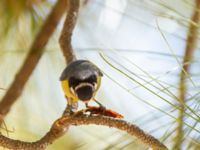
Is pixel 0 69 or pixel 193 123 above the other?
pixel 193 123

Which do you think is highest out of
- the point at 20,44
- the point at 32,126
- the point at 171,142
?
the point at 171,142

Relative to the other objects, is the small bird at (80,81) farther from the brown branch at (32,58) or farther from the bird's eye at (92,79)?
the brown branch at (32,58)

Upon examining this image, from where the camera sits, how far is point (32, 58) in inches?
45.1

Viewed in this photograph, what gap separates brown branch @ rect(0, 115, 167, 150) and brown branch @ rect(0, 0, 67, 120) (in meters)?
0.37

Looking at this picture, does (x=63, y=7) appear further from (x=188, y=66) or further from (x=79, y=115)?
(x=79, y=115)

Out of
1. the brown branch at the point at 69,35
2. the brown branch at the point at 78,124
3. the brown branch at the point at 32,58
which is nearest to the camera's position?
the brown branch at the point at 78,124

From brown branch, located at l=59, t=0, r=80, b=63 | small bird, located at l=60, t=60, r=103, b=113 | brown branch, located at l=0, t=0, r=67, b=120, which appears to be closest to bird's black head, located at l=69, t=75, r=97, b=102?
small bird, located at l=60, t=60, r=103, b=113

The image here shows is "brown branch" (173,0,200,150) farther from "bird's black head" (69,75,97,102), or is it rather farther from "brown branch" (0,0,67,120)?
"brown branch" (0,0,67,120)

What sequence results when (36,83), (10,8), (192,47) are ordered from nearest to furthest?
(192,47), (10,8), (36,83)

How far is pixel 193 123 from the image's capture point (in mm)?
725

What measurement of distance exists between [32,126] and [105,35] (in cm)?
33

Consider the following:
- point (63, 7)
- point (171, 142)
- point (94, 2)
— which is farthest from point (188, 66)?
point (94, 2)

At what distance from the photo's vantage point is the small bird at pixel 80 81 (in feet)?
2.28

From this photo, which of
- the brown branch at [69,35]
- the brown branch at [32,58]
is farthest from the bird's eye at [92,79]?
the brown branch at [32,58]
